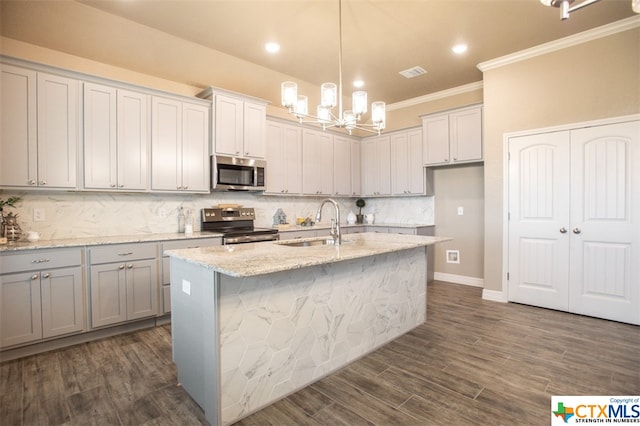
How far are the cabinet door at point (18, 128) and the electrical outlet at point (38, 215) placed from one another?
395 mm

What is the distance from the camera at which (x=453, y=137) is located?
492 centimetres

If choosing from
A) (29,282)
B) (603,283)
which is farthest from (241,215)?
(603,283)

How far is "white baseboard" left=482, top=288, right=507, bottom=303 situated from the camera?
4.21 meters

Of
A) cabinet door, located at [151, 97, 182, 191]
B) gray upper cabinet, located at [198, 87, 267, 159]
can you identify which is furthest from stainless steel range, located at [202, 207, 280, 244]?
gray upper cabinet, located at [198, 87, 267, 159]

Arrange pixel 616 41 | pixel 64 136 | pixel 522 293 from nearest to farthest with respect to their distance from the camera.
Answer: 1. pixel 64 136
2. pixel 616 41
3. pixel 522 293

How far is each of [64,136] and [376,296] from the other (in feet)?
10.6

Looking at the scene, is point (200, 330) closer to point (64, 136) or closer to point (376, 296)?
point (376, 296)

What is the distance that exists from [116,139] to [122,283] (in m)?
1.47

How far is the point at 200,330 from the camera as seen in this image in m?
1.94

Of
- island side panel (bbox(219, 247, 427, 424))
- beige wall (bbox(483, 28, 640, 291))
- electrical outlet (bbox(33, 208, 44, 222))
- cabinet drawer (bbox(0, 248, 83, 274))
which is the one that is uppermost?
beige wall (bbox(483, 28, 640, 291))

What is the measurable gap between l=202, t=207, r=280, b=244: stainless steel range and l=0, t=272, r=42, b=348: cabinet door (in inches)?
67.5

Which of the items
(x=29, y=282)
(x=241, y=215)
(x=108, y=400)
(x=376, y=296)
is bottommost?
(x=108, y=400)

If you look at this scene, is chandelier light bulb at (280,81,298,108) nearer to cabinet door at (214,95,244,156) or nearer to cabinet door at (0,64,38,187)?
cabinet door at (214,95,244,156)

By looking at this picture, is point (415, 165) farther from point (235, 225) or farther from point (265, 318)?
point (265, 318)
